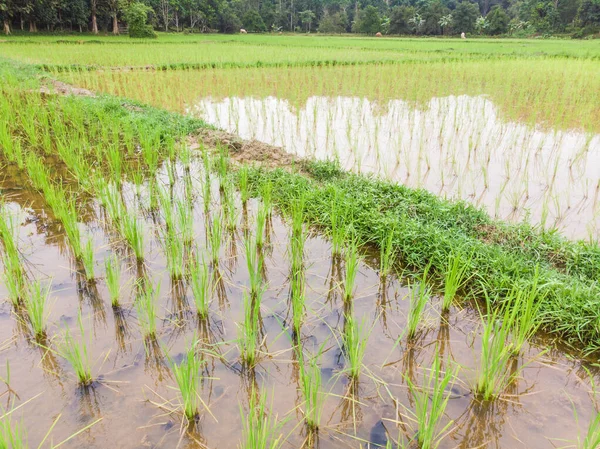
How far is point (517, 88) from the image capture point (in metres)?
8.43

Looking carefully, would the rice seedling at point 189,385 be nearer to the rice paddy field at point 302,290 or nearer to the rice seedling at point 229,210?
the rice paddy field at point 302,290

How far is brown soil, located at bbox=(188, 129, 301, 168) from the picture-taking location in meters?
4.52

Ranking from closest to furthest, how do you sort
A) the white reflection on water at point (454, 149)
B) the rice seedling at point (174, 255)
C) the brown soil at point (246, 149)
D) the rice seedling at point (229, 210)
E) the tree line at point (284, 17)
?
the rice seedling at point (174, 255)
the rice seedling at point (229, 210)
the white reflection on water at point (454, 149)
the brown soil at point (246, 149)
the tree line at point (284, 17)

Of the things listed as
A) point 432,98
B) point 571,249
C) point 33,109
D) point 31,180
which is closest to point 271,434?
point 571,249

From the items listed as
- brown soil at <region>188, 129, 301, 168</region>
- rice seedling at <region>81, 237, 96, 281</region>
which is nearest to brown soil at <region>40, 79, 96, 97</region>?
brown soil at <region>188, 129, 301, 168</region>

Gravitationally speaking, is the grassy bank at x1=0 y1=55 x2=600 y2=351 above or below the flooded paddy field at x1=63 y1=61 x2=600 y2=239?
below

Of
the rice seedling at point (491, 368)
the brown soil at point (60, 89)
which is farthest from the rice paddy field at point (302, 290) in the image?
the brown soil at point (60, 89)

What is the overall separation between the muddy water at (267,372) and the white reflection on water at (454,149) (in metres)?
1.52

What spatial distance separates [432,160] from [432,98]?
3.63m

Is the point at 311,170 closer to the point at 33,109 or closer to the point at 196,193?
the point at 196,193

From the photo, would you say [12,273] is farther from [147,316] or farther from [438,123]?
[438,123]

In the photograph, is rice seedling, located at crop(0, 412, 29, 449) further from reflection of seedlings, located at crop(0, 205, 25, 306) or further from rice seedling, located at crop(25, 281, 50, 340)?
reflection of seedlings, located at crop(0, 205, 25, 306)

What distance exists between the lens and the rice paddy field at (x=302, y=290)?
1604 millimetres

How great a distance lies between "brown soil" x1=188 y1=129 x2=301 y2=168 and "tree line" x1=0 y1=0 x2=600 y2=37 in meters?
24.6
